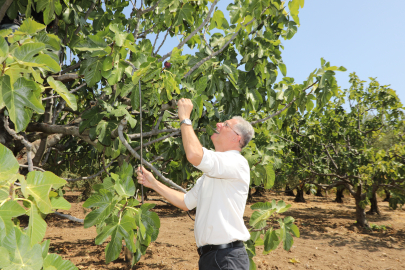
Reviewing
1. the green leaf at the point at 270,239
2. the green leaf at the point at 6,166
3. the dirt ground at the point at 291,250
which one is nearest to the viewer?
the green leaf at the point at 6,166

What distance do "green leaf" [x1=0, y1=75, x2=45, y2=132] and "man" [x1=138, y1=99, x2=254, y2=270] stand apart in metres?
1.01

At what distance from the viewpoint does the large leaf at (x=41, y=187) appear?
1133 mm

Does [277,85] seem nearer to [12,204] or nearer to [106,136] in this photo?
[106,136]

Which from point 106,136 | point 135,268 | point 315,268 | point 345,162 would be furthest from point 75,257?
point 345,162

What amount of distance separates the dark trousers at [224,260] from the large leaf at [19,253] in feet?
4.23

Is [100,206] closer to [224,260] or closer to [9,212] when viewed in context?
[9,212]

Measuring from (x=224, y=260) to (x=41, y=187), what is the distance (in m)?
1.37

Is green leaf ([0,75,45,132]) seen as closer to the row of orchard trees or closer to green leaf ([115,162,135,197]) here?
green leaf ([115,162,135,197])

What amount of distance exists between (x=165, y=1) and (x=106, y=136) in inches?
56.6

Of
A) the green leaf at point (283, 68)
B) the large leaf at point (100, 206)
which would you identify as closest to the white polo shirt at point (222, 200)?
the large leaf at point (100, 206)

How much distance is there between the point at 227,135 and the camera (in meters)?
2.41

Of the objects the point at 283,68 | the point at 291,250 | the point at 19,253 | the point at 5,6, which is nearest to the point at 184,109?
the point at 19,253

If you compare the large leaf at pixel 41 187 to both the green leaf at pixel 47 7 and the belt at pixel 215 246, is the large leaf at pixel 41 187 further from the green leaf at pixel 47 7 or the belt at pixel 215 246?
the green leaf at pixel 47 7

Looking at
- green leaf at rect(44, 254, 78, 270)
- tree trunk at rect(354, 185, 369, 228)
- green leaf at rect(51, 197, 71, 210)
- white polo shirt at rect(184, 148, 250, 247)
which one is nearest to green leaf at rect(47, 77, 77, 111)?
green leaf at rect(51, 197, 71, 210)
